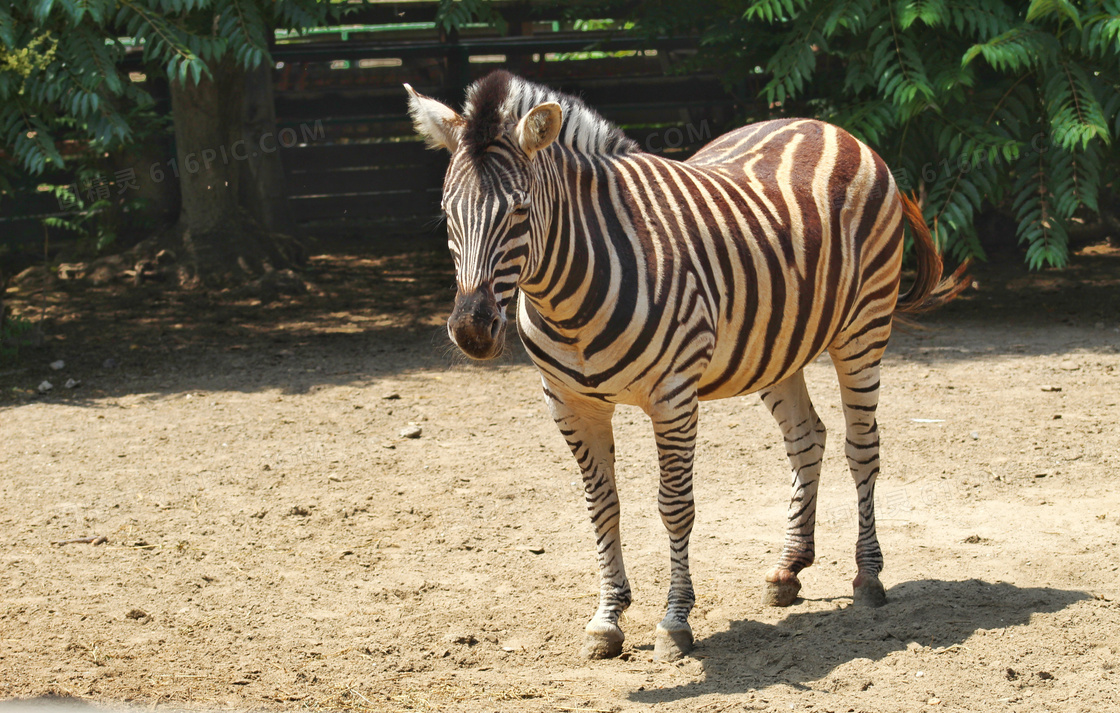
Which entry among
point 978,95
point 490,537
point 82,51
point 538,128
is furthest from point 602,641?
point 978,95

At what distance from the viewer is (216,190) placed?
10.6m

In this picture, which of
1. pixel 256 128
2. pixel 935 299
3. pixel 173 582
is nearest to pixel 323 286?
pixel 256 128

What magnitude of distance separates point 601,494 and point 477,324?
4.21 feet

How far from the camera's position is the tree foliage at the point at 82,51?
7.27 metres

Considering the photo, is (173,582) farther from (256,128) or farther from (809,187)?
(256,128)

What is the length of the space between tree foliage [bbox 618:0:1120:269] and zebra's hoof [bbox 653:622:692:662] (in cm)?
483

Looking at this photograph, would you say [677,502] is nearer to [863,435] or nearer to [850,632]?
[850,632]

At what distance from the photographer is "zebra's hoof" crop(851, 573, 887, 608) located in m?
4.22

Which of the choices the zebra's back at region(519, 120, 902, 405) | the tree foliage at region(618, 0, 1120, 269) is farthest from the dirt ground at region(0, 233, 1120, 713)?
the tree foliage at region(618, 0, 1120, 269)

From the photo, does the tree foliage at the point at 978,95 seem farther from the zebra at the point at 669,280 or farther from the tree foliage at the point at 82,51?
the tree foliage at the point at 82,51

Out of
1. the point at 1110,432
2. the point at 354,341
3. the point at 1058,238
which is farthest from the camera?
the point at 354,341

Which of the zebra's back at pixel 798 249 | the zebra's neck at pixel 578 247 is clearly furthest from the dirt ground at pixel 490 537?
the zebra's back at pixel 798 249

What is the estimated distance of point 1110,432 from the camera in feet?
20.1

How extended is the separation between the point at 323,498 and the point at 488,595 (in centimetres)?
159
